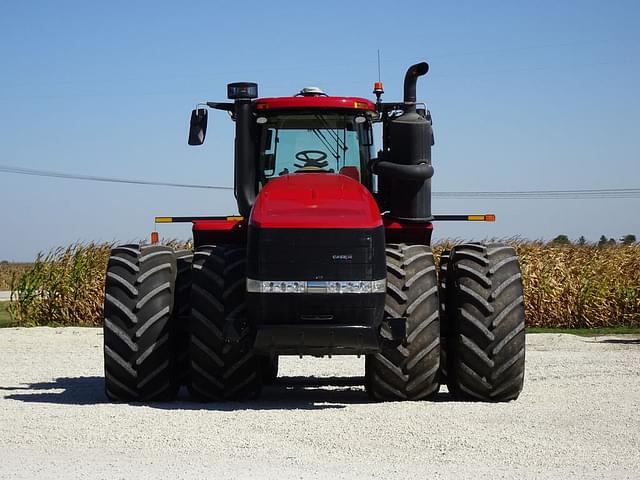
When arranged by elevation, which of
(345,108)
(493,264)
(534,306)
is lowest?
(534,306)

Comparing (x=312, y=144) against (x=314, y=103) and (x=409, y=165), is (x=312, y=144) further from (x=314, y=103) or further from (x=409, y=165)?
(x=409, y=165)

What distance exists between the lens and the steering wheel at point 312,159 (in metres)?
10.3

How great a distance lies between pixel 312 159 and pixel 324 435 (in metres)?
3.32

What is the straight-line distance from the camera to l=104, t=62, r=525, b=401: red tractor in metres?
8.77

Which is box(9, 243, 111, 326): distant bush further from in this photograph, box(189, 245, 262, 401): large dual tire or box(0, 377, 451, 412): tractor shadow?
box(189, 245, 262, 401): large dual tire

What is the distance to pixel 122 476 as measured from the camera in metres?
6.40

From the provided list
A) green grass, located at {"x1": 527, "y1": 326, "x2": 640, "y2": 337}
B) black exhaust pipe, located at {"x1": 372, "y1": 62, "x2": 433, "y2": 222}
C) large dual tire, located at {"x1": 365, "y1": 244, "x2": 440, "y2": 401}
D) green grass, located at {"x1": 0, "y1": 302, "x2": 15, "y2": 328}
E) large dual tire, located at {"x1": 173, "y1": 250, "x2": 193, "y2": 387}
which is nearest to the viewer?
large dual tire, located at {"x1": 365, "y1": 244, "x2": 440, "y2": 401}

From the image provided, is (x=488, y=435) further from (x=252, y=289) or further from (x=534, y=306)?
(x=534, y=306)

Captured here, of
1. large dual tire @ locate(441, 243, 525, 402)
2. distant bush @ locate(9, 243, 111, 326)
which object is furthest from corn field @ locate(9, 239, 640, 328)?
large dual tire @ locate(441, 243, 525, 402)

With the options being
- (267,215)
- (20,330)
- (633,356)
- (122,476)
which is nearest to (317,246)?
(267,215)

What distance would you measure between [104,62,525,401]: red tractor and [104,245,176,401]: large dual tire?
0.01 meters

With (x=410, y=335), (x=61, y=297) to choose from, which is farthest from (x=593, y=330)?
(x=410, y=335)

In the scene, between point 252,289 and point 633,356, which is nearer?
point 252,289

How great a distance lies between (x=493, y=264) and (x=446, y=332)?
30.3 inches
